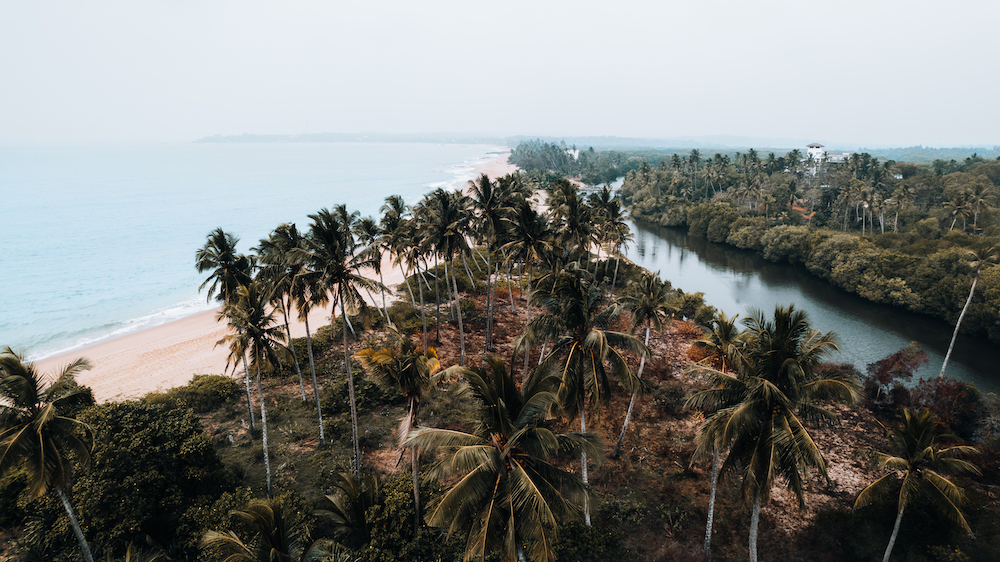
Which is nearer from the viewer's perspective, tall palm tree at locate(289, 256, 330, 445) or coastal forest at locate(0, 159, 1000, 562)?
coastal forest at locate(0, 159, 1000, 562)

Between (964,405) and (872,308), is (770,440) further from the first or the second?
(872,308)

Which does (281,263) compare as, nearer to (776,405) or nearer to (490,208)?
(490,208)

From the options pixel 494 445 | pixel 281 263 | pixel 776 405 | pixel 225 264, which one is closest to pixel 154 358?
pixel 225 264

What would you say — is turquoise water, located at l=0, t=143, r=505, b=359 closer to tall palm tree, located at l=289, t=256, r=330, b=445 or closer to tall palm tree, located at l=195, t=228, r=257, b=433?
tall palm tree, located at l=195, t=228, r=257, b=433

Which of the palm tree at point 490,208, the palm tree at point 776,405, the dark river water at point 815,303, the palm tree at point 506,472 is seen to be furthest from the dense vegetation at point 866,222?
the palm tree at point 506,472

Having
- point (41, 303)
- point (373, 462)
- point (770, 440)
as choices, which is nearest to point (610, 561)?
point (770, 440)

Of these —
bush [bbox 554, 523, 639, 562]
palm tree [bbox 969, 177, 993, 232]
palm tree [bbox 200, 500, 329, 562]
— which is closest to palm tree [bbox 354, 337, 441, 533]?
palm tree [bbox 200, 500, 329, 562]
